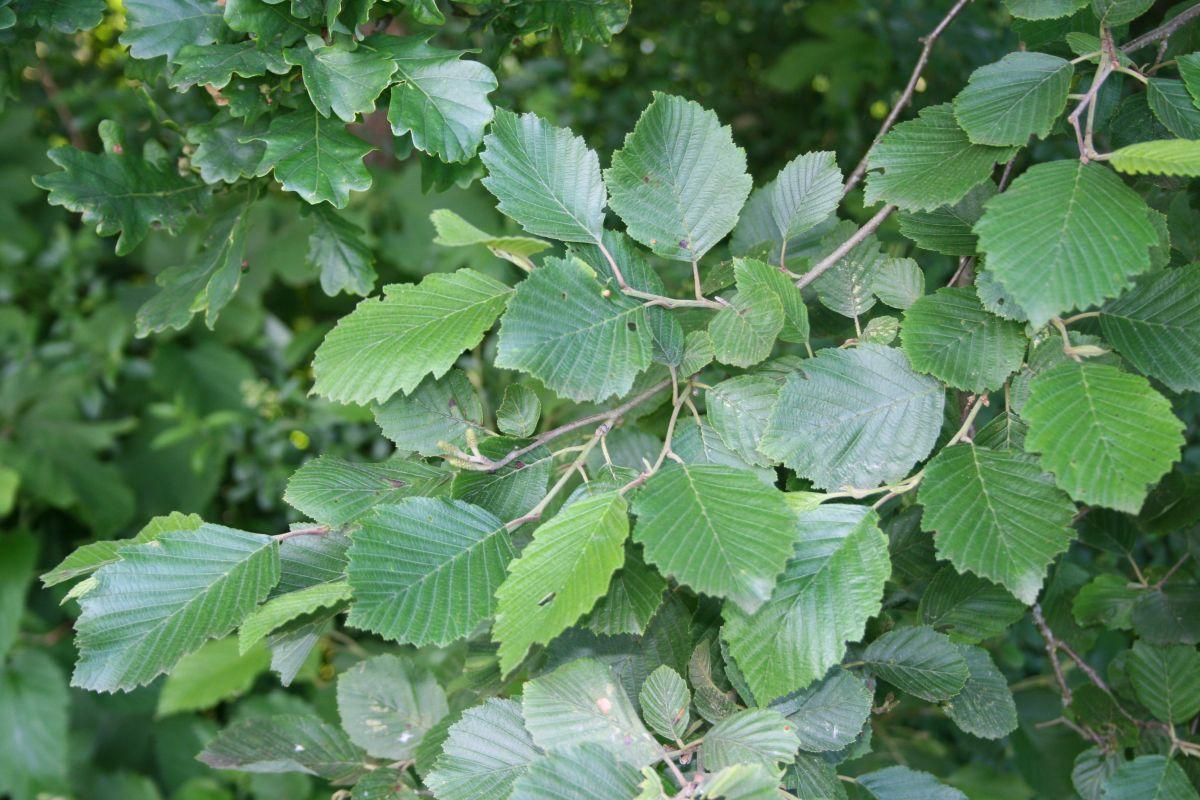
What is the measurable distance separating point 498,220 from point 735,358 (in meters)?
1.72

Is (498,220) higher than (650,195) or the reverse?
the reverse

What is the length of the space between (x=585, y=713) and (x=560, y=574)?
0.44ft

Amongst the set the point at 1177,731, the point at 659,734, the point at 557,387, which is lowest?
the point at 1177,731

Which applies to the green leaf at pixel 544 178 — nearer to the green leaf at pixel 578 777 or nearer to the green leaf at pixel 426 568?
the green leaf at pixel 426 568

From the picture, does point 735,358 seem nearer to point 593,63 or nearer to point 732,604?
point 732,604

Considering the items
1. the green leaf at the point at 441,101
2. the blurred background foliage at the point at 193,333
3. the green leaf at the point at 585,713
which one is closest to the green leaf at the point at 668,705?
the green leaf at the point at 585,713

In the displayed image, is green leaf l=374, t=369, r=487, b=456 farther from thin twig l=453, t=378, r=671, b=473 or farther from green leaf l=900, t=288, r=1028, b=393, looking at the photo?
green leaf l=900, t=288, r=1028, b=393

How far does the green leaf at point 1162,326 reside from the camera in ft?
2.39

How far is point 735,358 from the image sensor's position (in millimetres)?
755

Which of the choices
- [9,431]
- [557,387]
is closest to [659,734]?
[557,387]

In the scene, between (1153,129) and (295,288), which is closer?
(1153,129)

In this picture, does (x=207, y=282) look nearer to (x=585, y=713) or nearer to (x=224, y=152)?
(x=224, y=152)

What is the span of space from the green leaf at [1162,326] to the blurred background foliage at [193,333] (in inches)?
42.8

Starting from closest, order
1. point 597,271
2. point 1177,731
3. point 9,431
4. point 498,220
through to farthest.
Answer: point 597,271, point 1177,731, point 9,431, point 498,220
